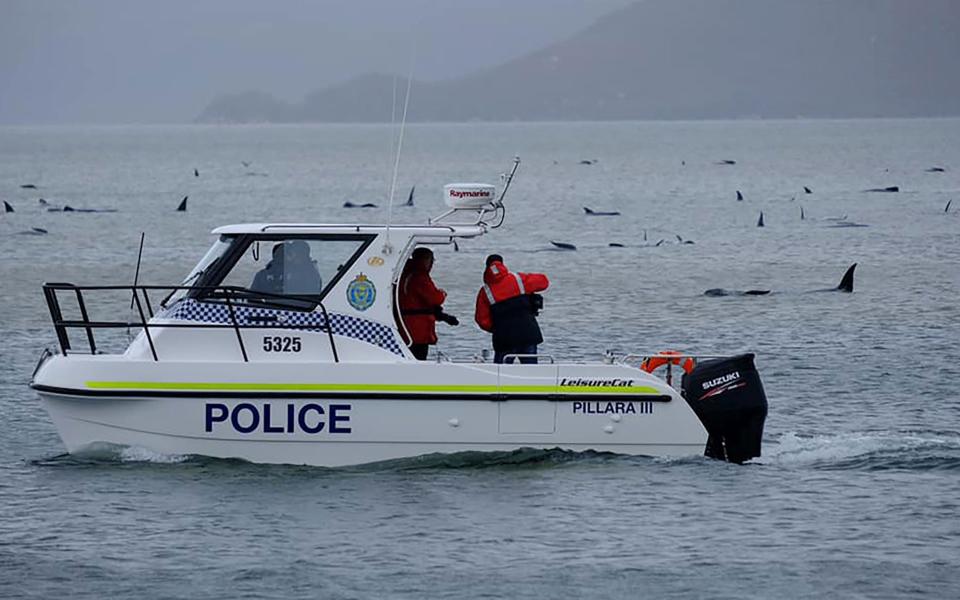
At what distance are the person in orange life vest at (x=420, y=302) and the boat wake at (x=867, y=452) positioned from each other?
3669 mm

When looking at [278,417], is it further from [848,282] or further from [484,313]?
[848,282]

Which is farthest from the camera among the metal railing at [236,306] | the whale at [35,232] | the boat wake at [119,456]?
the whale at [35,232]

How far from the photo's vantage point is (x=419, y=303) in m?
16.8

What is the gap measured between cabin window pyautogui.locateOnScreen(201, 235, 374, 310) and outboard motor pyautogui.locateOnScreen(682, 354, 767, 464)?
357cm

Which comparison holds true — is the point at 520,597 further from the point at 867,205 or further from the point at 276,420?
the point at 867,205

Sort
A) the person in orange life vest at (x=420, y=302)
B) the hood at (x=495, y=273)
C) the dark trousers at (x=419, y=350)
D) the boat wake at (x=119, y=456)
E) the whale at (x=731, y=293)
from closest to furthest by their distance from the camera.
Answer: the boat wake at (x=119, y=456)
the hood at (x=495, y=273)
the person in orange life vest at (x=420, y=302)
the dark trousers at (x=419, y=350)
the whale at (x=731, y=293)

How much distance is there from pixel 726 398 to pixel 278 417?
4.36 metres

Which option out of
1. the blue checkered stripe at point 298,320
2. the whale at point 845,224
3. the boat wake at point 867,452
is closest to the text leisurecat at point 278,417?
the blue checkered stripe at point 298,320

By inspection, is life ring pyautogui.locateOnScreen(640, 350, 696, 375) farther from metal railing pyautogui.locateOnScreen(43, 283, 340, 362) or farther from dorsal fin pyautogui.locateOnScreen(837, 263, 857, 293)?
dorsal fin pyautogui.locateOnScreen(837, 263, 857, 293)

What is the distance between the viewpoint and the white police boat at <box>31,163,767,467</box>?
16.1 metres

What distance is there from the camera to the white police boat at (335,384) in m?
16.1

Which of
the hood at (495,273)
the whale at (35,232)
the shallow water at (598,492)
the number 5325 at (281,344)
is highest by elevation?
the whale at (35,232)

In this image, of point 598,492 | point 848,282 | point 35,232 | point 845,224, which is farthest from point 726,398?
point 845,224

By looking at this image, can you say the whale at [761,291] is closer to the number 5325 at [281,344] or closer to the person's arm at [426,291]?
the person's arm at [426,291]
